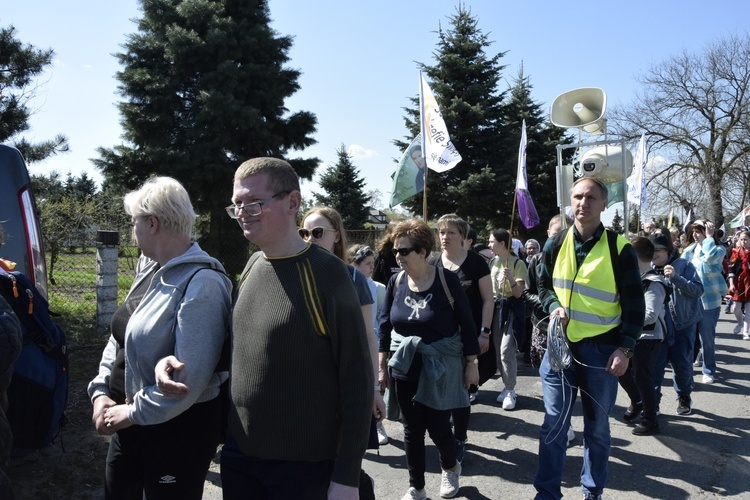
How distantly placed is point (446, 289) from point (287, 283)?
6.70 feet

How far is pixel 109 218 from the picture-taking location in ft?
46.9

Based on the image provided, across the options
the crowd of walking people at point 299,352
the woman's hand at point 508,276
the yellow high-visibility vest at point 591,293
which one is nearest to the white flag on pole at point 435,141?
the woman's hand at point 508,276

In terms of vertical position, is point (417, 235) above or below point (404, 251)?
above

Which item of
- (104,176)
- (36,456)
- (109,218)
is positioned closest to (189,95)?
(104,176)

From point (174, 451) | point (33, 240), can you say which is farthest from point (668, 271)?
point (33, 240)

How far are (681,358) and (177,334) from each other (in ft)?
17.6

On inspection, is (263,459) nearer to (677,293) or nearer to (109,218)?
(677,293)

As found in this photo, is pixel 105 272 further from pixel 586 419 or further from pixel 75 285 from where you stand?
pixel 586 419

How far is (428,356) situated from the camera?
3826mm

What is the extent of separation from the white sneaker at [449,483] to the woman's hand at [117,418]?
2328mm

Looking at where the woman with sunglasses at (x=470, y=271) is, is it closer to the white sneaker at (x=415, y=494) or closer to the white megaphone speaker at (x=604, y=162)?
the white sneaker at (x=415, y=494)

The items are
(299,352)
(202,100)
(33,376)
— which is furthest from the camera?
(202,100)

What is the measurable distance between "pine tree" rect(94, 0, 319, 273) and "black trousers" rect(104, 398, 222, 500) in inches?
599

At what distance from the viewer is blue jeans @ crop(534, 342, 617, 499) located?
3479mm
